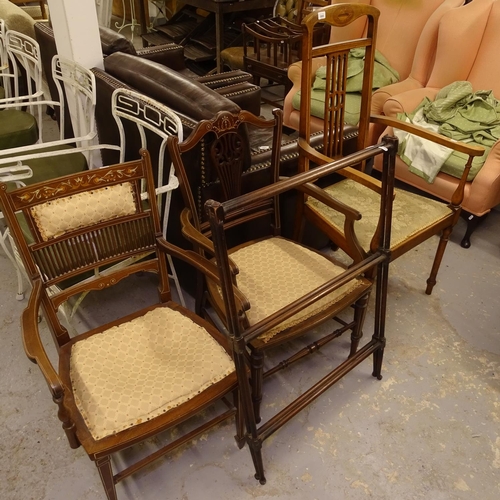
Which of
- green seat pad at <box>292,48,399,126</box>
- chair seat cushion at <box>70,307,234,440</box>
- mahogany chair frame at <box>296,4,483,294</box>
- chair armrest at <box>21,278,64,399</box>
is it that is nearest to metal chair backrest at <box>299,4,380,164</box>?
mahogany chair frame at <box>296,4,483,294</box>

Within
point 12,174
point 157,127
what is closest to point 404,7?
point 157,127

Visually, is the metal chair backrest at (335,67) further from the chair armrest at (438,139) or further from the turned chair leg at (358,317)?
the turned chair leg at (358,317)

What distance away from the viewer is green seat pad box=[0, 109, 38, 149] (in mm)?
2340

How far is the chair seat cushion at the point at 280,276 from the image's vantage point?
1380mm

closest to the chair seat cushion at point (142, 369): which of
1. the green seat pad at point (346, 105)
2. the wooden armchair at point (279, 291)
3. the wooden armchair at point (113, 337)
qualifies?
the wooden armchair at point (113, 337)

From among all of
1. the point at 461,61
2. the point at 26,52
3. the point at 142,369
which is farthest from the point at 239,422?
the point at 461,61

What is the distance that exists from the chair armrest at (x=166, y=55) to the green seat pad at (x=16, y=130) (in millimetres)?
1028

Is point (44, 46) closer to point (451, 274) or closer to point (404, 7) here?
point (404, 7)

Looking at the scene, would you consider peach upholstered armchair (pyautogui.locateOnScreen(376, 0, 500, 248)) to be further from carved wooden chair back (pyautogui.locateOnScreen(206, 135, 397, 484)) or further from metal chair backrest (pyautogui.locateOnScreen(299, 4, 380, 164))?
carved wooden chair back (pyautogui.locateOnScreen(206, 135, 397, 484))

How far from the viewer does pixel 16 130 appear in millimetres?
2361

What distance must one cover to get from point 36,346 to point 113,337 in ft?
0.93

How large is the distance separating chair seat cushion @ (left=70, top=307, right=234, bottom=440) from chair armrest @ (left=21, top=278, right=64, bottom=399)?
16cm

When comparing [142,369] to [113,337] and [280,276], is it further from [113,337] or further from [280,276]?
[280,276]

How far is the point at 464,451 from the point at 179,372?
3.17 feet
